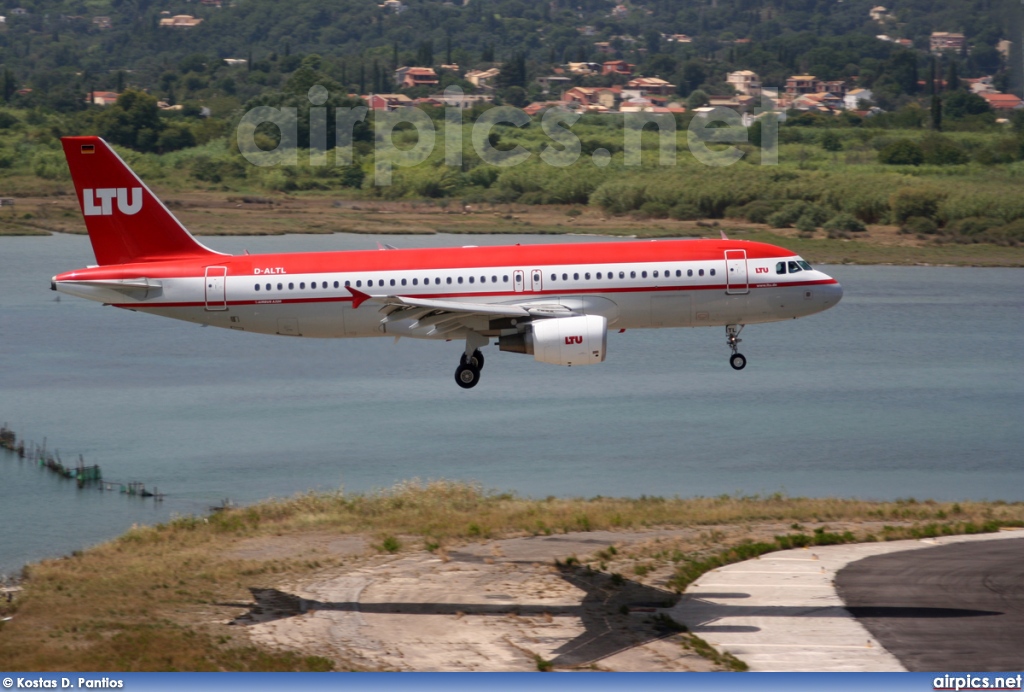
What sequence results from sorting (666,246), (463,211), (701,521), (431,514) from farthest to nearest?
(463,211)
(431,514)
(701,521)
(666,246)

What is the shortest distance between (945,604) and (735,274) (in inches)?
544

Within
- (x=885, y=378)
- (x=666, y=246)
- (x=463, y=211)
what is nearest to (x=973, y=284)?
(x=885, y=378)

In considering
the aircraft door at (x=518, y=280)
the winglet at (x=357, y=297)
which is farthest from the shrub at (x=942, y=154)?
the winglet at (x=357, y=297)

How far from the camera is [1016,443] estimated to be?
90.6 metres

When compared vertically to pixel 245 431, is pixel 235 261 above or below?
above

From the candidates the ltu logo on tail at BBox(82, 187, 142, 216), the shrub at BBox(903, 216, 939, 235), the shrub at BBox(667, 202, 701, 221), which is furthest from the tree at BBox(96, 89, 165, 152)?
the ltu logo on tail at BBox(82, 187, 142, 216)

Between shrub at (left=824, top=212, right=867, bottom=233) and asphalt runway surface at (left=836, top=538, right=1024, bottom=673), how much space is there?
102565 millimetres

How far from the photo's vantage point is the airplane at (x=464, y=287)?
46.5 meters

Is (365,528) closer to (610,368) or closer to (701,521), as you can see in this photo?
(701,521)

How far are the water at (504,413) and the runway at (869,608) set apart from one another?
1132 inches

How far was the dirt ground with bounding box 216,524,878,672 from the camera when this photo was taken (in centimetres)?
3756

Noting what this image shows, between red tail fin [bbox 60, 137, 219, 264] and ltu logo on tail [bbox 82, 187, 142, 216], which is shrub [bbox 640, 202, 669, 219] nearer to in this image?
red tail fin [bbox 60, 137, 219, 264]

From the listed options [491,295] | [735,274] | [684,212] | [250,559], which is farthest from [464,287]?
[684,212]

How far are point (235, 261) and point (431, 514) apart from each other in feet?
59.5
